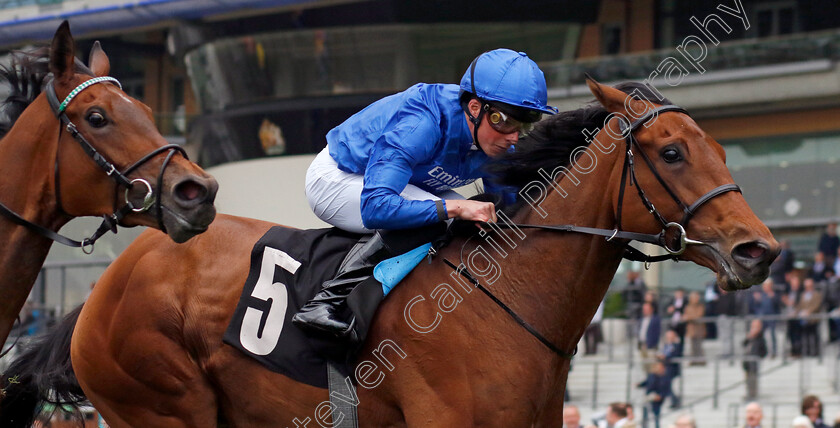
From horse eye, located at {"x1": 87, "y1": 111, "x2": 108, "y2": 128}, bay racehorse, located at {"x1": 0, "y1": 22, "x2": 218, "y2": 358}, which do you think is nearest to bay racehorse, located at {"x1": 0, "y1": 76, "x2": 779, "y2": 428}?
bay racehorse, located at {"x1": 0, "y1": 22, "x2": 218, "y2": 358}

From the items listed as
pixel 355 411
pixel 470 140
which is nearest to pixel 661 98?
pixel 470 140

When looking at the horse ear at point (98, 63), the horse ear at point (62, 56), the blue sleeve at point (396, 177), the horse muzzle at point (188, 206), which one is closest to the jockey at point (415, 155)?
the blue sleeve at point (396, 177)

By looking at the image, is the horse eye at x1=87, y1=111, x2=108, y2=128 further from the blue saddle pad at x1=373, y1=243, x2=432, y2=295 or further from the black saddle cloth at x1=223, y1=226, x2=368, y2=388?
the blue saddle pad at x1=373, y1=243, x2=432, y2=295

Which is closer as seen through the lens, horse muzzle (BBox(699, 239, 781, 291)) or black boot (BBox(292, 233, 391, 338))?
horse muzzle (BBox(699, 239, 781, 291))

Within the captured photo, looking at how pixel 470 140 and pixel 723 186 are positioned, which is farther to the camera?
pixel 470 140

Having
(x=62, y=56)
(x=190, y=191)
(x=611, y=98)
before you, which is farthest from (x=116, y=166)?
(x=611, y=98)

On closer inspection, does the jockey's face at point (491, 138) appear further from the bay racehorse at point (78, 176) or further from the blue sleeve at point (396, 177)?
the bay racehorse at point (78, 176)

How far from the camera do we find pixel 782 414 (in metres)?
9.96

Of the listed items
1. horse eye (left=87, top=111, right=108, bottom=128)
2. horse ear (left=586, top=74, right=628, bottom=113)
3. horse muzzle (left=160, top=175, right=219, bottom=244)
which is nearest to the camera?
horse muzzle (left=160, top=175, right=219, bottom=244)

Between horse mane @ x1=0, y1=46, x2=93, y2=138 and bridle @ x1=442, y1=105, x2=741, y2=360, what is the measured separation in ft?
6.13

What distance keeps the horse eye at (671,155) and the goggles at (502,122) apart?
676 millimetres

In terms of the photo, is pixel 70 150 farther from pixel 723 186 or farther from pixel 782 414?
pixel 782 414

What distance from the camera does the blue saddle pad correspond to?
4219 millimetres

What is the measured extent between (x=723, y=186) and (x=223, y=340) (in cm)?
230
